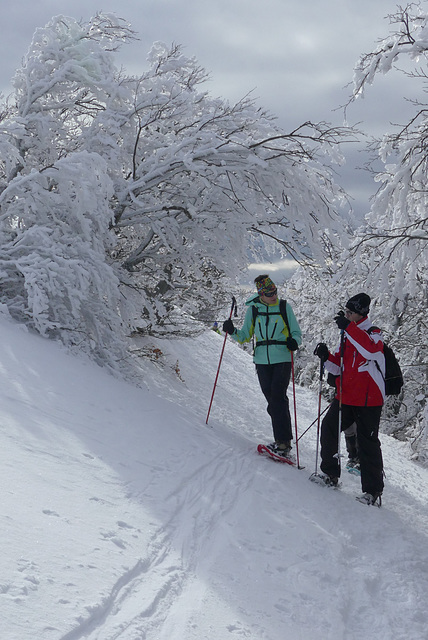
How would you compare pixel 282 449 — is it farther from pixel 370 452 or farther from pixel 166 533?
pixel 166 533

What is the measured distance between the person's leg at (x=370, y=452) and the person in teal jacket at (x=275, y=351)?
1188 millimetres

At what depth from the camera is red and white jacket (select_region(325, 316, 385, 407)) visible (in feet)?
18.2

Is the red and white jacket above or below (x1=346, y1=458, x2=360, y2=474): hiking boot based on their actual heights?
above

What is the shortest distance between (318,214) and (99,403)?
14.4 ft

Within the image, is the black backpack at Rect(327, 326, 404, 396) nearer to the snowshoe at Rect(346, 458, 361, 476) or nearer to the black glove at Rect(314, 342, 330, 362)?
the black glove at Rect(314, 342, 330, 362)

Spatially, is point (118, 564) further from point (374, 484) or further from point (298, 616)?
point (374, 484)

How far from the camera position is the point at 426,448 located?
34.5 ft

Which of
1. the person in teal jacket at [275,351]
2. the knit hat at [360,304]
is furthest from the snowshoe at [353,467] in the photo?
the knit hat at [360,304]

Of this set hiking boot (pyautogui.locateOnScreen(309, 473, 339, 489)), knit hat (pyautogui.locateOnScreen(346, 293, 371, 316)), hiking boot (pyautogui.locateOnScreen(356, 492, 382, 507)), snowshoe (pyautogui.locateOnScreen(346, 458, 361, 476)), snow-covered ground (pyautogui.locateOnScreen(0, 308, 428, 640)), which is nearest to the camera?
snow-covered ground (pyautogui.locateOnScreen(0, 308, 428, 640))

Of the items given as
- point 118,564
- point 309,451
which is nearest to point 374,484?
point 309,451

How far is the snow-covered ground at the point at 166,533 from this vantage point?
2742 mm

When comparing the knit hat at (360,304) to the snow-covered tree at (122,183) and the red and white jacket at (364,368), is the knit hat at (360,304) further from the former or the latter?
the snow-covered tree at (122,183)

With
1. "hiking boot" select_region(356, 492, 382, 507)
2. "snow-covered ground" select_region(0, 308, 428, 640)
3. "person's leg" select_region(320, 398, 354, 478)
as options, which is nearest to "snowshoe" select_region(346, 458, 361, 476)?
"snow-covered ground" select_region(0, 308, 428, 640)

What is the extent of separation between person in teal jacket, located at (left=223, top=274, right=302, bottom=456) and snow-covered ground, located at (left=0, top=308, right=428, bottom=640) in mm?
505
